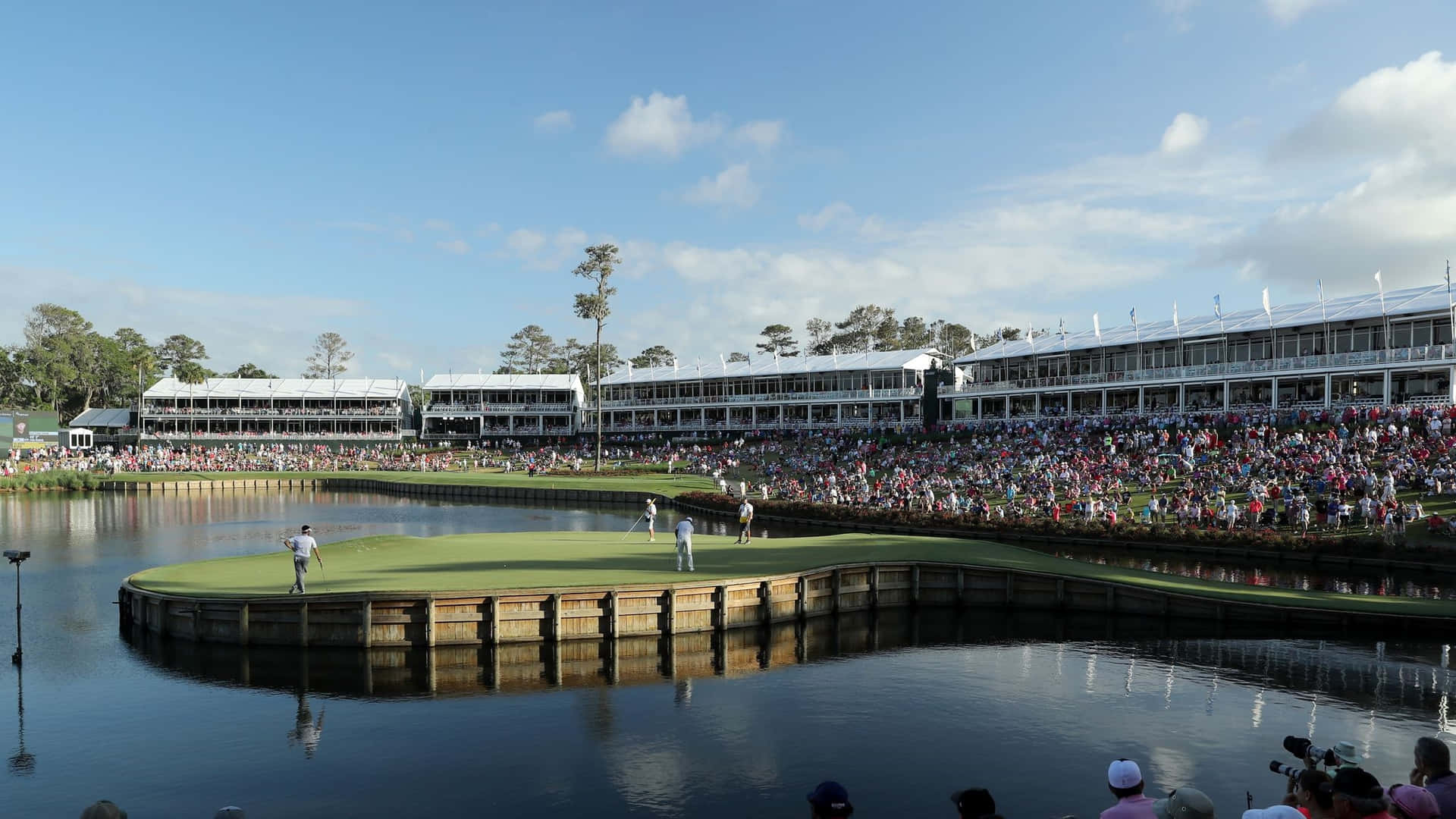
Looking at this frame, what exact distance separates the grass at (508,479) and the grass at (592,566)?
2730cm

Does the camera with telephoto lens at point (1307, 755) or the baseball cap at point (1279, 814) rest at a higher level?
the baseball cap at point (1279, 814)

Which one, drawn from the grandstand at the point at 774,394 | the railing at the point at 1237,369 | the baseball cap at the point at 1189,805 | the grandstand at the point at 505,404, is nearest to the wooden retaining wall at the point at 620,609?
the baseball cap at the point at 1189,805

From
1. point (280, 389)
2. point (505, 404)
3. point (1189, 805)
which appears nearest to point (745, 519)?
point (1189, 805)

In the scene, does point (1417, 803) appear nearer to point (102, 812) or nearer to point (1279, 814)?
point (1279, 814)

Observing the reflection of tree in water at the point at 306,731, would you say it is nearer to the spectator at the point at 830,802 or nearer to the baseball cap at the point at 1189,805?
the spectator at the point at 830,802

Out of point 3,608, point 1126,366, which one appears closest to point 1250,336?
point 1126,366

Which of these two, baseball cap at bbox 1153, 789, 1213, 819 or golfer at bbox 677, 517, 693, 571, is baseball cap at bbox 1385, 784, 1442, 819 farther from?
golfer at bbox 677, 517, 693, 571

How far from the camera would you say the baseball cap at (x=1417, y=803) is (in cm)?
585

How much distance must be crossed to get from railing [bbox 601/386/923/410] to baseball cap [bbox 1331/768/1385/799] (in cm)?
7462

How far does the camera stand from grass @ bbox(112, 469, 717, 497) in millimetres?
58875

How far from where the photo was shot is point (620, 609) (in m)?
19.3

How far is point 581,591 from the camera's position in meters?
19.1

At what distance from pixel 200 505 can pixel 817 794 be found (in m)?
57.8

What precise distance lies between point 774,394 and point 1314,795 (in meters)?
81.3
